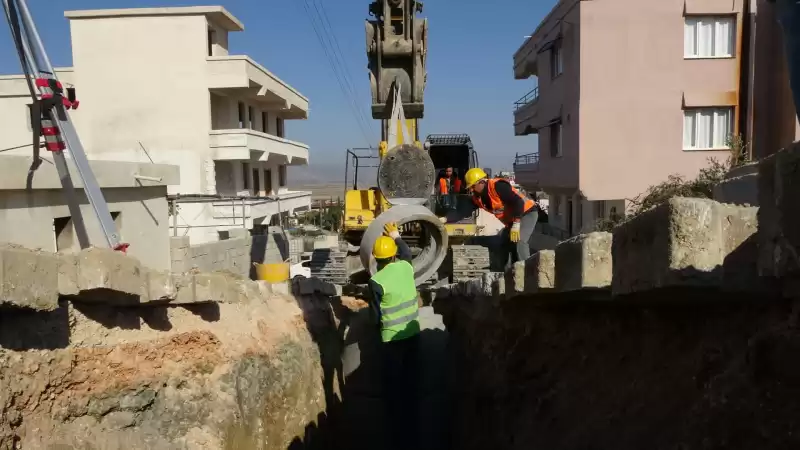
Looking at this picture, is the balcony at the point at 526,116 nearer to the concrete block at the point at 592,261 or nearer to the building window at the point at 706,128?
the building window at the point at 706,128

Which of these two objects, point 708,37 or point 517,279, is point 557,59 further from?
point 517,279

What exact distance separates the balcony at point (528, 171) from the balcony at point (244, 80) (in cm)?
1053

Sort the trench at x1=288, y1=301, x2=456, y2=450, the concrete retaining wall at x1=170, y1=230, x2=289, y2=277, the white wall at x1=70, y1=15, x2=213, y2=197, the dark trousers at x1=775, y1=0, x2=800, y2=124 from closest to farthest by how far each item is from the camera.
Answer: the dark trousers at x1=775, y1=0, x2=800, y2=124 < the trench at x1=288, y1=301, x2=456, y2=450 < the concrete retaining wall at x1=170, y1=230, x2=289, y2=277 < the white wall at x1=70, y1=15, x2=213, y2=197

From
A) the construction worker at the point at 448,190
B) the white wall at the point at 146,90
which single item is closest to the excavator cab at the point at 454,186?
the construction worker at the point at 448,190

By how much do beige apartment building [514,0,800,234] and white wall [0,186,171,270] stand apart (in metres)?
11.4

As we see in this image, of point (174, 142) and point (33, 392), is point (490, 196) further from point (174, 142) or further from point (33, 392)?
point (174, 142)

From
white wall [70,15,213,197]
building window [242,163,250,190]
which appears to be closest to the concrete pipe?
white wall [70,15,213,197]

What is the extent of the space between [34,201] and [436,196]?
7423 mm

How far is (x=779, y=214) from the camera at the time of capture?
6.12ft

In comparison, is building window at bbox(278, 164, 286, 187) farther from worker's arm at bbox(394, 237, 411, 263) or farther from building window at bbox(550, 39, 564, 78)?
worker's arm at bbox(394, 237, 411, 263)

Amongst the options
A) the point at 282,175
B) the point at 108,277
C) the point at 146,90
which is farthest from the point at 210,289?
the point at 282,175

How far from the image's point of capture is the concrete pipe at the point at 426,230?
884cm

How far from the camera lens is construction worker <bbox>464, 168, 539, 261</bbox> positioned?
8094 millimetres

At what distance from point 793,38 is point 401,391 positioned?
5.78 metres
